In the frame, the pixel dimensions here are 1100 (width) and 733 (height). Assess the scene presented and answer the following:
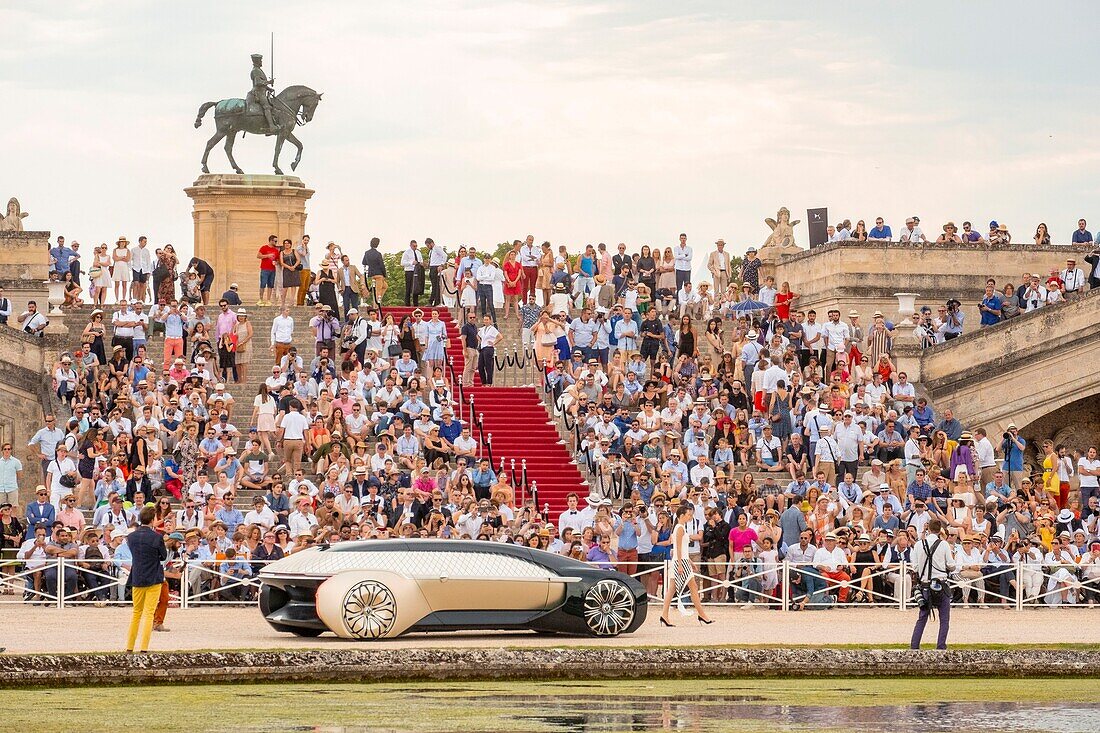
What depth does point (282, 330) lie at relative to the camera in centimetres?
3772

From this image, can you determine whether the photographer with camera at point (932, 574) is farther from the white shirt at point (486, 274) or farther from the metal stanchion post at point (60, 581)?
the white shirt at point (486, 274)

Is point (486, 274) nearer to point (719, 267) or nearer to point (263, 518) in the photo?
point (719, 267)

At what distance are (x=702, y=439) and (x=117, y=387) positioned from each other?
9.50 meters

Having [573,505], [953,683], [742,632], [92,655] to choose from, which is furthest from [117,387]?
[953,683]

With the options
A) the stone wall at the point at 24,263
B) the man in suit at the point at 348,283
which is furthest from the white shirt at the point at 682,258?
the stone wall at the point at 24,263

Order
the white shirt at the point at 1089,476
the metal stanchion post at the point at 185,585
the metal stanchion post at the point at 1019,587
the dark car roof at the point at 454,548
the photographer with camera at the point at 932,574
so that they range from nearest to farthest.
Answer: the photographer with camera at the point at 932,574, the dark car roof at the point at 454,548, the metal stanchion post at the point at 185,585, the metal stanchion post at the point at 1019,587, the white shirt at the point at 1089,476

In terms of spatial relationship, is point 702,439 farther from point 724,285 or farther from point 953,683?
point 953,683

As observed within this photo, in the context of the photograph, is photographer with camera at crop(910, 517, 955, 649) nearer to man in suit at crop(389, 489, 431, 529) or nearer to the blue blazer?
man in suit at crop(389, 489, 431, 529)

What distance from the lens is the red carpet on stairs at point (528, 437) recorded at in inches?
1353

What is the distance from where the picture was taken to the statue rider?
155ft

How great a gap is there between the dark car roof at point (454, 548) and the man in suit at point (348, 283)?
18.0 m

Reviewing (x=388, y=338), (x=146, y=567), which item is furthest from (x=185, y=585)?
(x=388, y=338)

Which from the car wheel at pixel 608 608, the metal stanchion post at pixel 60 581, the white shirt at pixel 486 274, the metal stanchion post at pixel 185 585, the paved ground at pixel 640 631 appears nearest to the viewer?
the paved ground at pixel 640 631

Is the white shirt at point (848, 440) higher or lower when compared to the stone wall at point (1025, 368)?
lower
